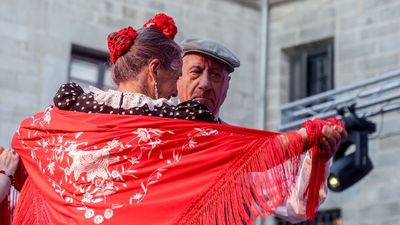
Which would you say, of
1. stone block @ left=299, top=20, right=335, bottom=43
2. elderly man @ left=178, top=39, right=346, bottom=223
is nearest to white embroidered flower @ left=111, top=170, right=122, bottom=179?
elderly man @ left=178, top=39, right=346, bottom=223

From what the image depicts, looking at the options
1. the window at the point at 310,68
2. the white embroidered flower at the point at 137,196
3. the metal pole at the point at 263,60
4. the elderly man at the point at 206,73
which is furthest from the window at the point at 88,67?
the white embroidered flower at the point at 137,196

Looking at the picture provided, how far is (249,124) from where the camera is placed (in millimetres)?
10820

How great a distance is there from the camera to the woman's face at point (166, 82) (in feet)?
12.2

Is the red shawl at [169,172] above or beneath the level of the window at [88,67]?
beneath

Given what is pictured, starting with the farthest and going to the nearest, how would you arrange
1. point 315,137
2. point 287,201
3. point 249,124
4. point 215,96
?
point 249,124 < point 215,96 < point 287,201 < point 315,137

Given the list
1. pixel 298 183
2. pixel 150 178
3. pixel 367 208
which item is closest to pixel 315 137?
pixel 298 183

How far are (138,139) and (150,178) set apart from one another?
5.1 inches

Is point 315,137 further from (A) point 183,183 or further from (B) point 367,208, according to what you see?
(B) point 367,208

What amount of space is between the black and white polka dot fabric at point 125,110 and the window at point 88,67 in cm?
622

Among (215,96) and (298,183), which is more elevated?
(215,96)

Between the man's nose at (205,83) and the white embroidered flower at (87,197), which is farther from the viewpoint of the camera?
the man's nose at (205,83)

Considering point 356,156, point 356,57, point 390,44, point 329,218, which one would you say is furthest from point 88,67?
point 356,156

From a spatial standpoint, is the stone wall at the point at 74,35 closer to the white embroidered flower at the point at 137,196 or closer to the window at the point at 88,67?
the window at the point at 88,67

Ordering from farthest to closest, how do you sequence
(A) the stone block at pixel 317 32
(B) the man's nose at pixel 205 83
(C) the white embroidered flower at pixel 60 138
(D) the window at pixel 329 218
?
(A) the stone block at pixel 317 32 → (D) the window at pixel 329 218 → (B) the man's nose at pixel 205 83 → (C) the white embroidered flower at pixel 60 138
